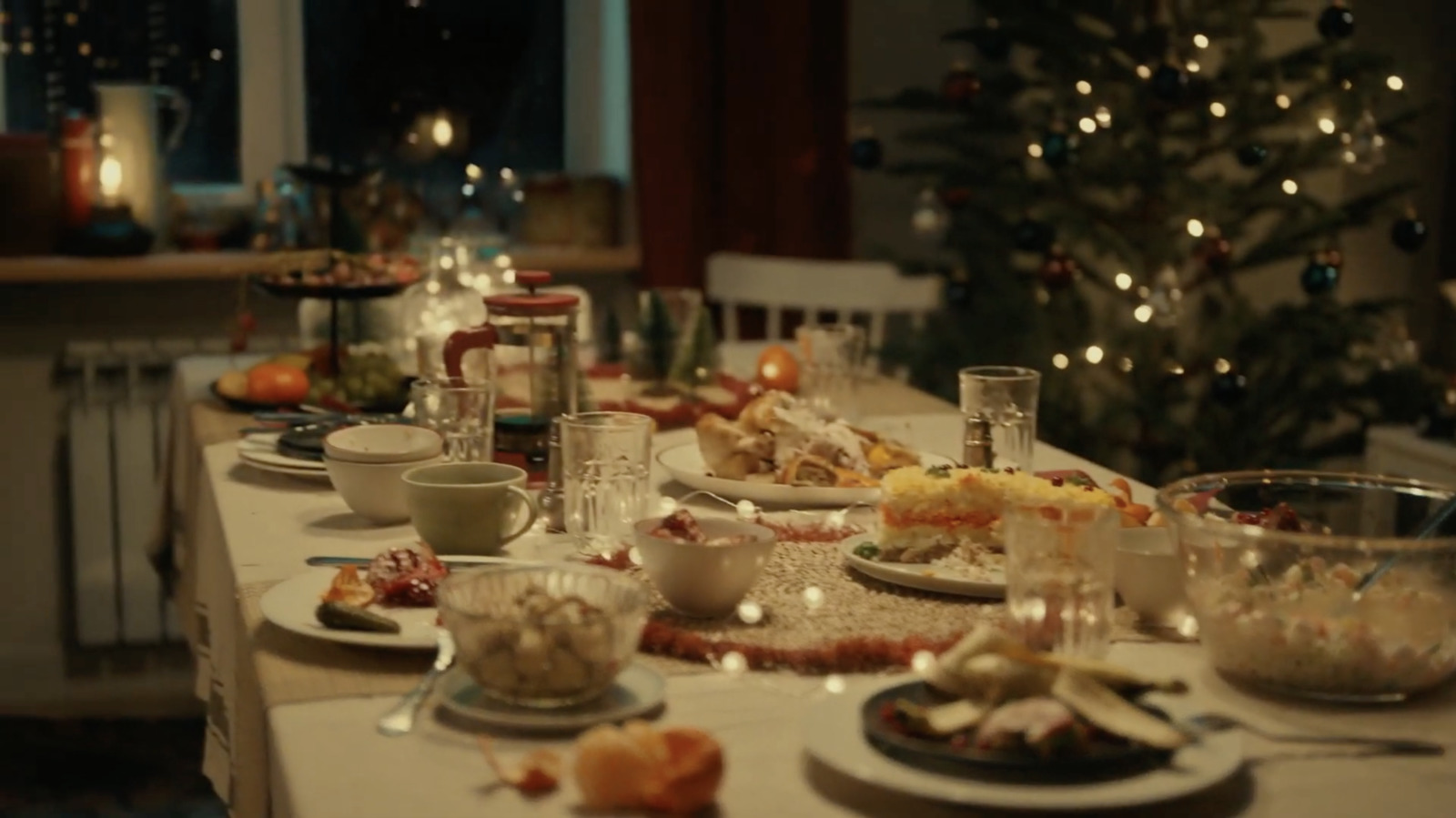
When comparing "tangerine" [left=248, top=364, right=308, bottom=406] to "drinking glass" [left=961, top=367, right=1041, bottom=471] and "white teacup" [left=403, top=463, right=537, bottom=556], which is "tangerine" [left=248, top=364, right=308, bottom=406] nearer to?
"white teacup" [left=403, top=463, right=537, bottom=556]

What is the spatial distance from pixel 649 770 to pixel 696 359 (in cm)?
154

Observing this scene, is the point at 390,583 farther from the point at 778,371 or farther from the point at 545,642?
the point at 778,371

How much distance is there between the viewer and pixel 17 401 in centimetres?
359

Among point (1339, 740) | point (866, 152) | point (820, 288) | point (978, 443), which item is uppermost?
point (866, 152)

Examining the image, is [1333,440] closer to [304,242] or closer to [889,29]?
[889,29]

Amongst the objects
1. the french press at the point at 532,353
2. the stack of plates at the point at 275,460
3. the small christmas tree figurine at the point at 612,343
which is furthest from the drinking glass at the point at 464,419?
the small christmas tree figurine at the point at 612,343

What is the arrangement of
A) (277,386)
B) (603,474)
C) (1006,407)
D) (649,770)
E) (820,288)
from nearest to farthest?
(649,770)
(603,474)
(1006,407)
(277,386)
(820,288)

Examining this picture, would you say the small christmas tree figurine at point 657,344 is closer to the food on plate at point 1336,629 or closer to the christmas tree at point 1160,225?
the christmas tree at point 1160,225

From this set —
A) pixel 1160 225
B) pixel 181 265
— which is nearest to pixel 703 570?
pixel 1160 225

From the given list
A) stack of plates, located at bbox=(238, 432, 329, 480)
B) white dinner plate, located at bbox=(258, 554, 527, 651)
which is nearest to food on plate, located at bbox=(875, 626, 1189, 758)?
white dinner plate, located at bbox=(258, 554, 527, 651)

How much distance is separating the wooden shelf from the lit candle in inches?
5.4

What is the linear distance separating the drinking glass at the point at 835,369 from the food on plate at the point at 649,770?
1.32 m

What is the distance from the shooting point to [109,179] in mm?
3561

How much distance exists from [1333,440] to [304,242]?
2169 mm
